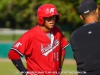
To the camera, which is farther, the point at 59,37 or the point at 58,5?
the point at 58,5

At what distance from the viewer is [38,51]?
5.64 meters

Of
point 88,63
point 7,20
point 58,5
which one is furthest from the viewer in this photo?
point 7,20

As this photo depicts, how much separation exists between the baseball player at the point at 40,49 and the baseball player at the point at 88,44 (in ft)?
5.07

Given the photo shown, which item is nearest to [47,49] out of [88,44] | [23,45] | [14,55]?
[23,45]

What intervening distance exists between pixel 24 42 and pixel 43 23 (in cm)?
40

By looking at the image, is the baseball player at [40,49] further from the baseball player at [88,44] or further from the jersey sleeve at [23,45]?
the baseball player at [88,44]

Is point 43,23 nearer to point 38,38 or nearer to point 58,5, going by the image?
point 38,38

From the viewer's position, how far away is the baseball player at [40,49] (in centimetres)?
559

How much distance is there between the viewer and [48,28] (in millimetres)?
5715

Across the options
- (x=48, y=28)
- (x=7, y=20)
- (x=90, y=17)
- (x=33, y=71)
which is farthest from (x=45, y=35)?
(x=7, y=20)

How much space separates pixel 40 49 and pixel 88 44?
1.73 meters

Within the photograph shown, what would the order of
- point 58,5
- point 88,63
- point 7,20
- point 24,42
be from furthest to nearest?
point 7,20, point 58,5, point 24,42, point 88,63

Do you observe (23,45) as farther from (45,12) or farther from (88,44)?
(88,44)

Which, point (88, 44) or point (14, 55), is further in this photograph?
point (14, 55)
